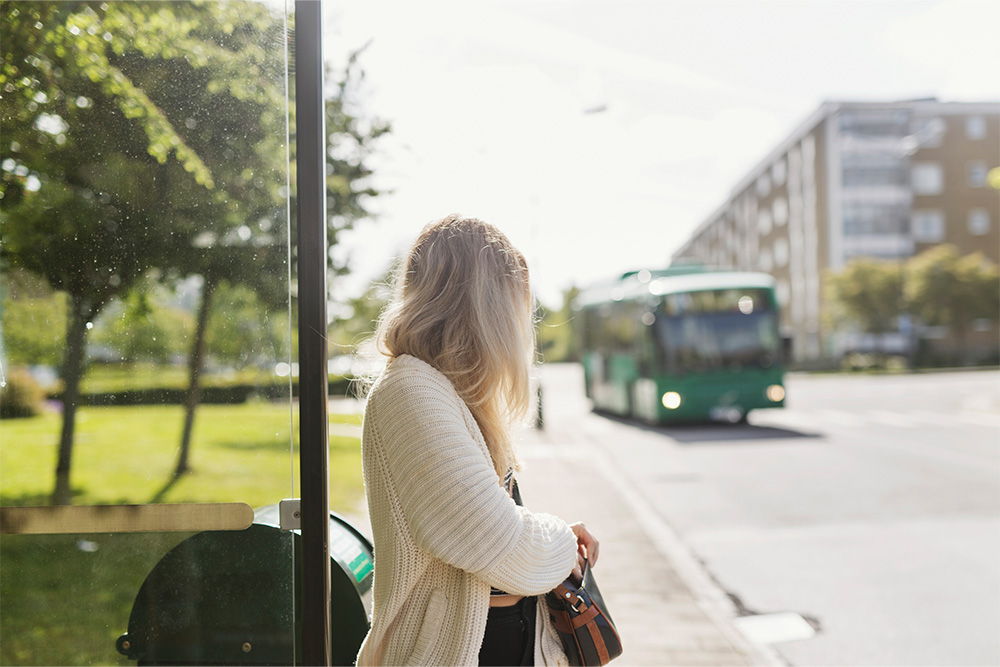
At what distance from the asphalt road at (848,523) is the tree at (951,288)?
3076 cm

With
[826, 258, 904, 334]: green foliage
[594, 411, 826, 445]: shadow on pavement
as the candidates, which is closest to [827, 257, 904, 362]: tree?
[826, 258, 904, 334]: green foliage

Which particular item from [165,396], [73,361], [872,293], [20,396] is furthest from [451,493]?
[872,293]

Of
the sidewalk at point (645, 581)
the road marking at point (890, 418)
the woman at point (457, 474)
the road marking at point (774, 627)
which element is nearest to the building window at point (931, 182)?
the road marking at point (890, 418)

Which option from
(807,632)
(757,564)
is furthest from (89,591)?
(757,564)

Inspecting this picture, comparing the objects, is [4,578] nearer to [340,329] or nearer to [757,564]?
[757,564]

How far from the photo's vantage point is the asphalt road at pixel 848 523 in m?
4.75

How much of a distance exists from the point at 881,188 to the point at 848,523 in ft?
162

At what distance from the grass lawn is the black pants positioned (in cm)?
72

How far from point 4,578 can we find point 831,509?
7610 mm

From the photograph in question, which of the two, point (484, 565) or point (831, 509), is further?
point (831, 509)

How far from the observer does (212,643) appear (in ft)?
7.43

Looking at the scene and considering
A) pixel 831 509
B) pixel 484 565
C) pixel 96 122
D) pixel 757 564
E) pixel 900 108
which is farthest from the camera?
pixel 900 108

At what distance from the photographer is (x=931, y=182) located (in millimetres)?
52500

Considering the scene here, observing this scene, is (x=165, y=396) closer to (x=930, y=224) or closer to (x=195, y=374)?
(x=195, y=374)
